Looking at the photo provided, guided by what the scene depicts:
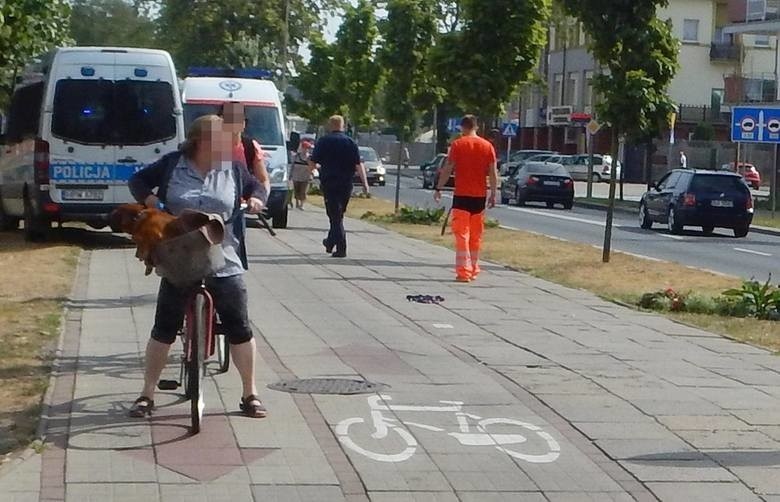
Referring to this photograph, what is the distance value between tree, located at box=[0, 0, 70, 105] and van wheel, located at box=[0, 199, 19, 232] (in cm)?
247

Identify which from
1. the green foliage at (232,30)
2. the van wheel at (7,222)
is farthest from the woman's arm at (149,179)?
the green foliage at (232,30)

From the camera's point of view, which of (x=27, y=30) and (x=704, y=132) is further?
(x=704, y=132)

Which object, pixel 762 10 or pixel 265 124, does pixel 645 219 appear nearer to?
pixel 265 124

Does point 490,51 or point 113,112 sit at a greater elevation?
point 490,51

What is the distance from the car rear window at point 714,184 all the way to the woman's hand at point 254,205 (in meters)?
28.2

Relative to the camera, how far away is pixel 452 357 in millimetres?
11500

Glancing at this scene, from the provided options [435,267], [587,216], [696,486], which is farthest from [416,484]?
[587,216]

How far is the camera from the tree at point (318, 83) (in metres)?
56.2

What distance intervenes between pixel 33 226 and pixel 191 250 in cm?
1480

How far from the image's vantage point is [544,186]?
49.8 meters

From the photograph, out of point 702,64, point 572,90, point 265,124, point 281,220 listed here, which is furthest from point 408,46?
point 572,90

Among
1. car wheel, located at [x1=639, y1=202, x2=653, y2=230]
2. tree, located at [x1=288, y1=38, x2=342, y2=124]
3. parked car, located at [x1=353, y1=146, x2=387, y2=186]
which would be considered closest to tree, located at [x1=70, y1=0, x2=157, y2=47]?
parked car, located at [x1=353, y1=146, x2=387, y2=186]

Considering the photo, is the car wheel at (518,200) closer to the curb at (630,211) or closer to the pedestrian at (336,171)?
the curb at (630,211)

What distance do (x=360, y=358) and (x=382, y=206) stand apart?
29.7m
